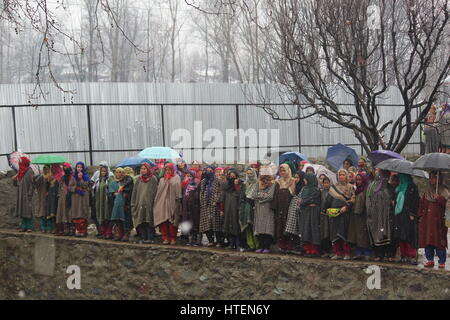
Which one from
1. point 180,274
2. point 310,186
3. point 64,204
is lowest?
point 180,274

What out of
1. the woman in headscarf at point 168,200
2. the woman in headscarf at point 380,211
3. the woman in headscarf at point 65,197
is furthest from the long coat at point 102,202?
the woman in headscarf at point 380,211

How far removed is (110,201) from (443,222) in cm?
616

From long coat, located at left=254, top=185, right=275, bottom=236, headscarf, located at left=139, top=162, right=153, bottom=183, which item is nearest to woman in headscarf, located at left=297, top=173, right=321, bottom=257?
long coat, located at left=254, top=185, right=275, bottom=236

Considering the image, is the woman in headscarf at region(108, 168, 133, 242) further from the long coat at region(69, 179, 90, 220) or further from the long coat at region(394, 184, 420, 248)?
the long coat at region(394, 184, 420, 248)

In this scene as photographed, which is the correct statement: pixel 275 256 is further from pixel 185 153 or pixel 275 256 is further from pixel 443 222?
pixel 185 153

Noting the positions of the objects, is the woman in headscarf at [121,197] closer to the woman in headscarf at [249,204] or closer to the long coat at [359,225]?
the woman in headscarf at [249,204]

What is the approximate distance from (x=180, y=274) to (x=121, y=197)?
6.06 feet

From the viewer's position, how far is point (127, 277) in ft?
38.6

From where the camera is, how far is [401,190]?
913 cm

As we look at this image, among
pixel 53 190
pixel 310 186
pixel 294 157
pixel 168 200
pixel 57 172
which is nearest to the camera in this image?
pixel 310 186

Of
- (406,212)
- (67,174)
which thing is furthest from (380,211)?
(67,174)

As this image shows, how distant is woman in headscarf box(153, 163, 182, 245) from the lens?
11.3m

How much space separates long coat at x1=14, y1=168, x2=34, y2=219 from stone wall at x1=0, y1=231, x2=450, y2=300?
0.52m

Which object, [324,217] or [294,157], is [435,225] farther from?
[294,157]
